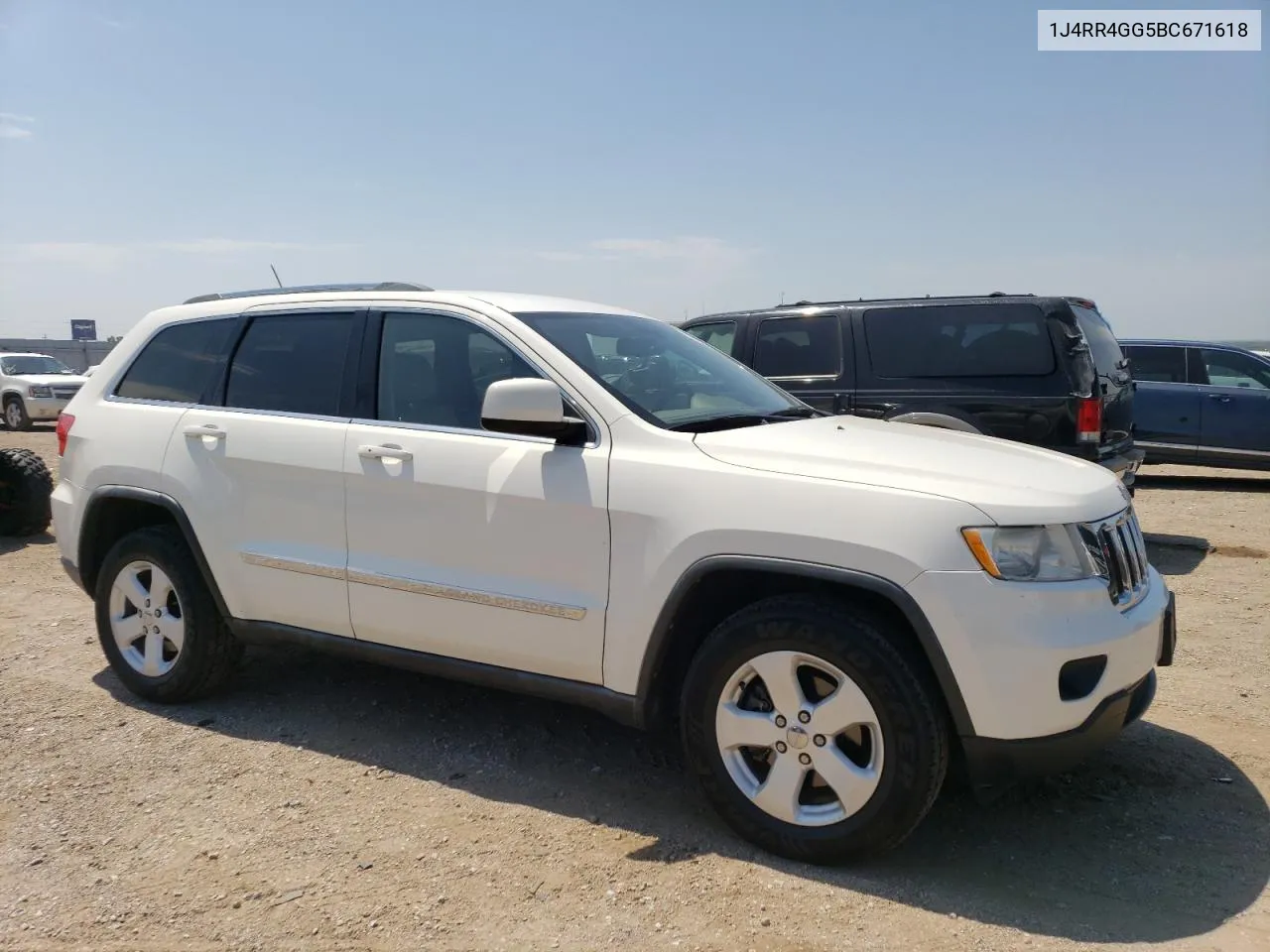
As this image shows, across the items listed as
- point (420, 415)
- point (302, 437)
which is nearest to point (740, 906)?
point (420, 415)

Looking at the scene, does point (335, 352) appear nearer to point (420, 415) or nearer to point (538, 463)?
point (420, 415)

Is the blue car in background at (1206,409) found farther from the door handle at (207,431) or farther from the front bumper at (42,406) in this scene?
the front bumper at (42,406)

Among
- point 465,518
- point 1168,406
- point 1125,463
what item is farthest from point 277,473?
point 1168,406

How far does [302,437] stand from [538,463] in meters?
1.15

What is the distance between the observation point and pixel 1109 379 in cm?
745

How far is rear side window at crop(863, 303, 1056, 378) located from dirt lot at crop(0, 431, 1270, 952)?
2.97m

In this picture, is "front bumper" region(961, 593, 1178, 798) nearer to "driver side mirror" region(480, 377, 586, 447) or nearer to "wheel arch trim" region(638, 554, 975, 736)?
"wheel arch trim" region(638, 554, 975, 736)

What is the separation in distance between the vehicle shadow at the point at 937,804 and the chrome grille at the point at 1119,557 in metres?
0.83

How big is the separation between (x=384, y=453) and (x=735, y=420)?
4.37 ft

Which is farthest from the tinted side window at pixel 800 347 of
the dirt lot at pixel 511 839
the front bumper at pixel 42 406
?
the front bumper at pixel 42 406

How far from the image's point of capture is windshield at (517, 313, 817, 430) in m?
3.71

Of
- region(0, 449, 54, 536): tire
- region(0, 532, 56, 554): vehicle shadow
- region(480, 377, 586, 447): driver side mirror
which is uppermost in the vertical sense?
region(480, 377, 586, 447): driver side mirror

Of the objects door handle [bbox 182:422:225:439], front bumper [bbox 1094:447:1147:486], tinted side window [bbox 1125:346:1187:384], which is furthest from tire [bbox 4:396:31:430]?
front bumper [bbox 1094:447:1147:486]

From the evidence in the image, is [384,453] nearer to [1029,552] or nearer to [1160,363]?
[1029,552]
